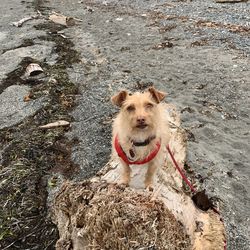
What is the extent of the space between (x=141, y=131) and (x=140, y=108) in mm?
362

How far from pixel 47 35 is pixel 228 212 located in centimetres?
1334

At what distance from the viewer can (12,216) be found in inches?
299

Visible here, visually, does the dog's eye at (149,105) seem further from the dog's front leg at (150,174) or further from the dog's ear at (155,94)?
the dog's front leg at (150,174)

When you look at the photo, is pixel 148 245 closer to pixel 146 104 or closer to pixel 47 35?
pixel 146 104

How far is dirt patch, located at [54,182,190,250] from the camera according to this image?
17.2ft

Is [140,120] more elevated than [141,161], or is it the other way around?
[140,120]

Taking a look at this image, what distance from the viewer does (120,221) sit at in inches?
208

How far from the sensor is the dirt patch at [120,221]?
17.2ft

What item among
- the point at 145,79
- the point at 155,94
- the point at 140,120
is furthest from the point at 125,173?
the point at 145,79

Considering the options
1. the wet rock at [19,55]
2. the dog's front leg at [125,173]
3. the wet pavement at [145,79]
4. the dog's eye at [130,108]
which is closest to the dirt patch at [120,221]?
the dog's front leg at [125,173]

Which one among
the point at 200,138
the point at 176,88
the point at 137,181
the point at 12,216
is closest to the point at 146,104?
the point at 137,181

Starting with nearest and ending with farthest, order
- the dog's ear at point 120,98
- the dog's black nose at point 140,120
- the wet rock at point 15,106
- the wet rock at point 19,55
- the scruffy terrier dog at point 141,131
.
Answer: the dog's black nose at point 140,120 < the scruffy terrier dog at point 141,131 < the dog's ear at point 120,98 < the wet rock at point 15,106 < the wet rock at point 19,55

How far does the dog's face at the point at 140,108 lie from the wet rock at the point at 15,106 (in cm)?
555

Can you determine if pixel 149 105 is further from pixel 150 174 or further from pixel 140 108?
pixel 150 174
